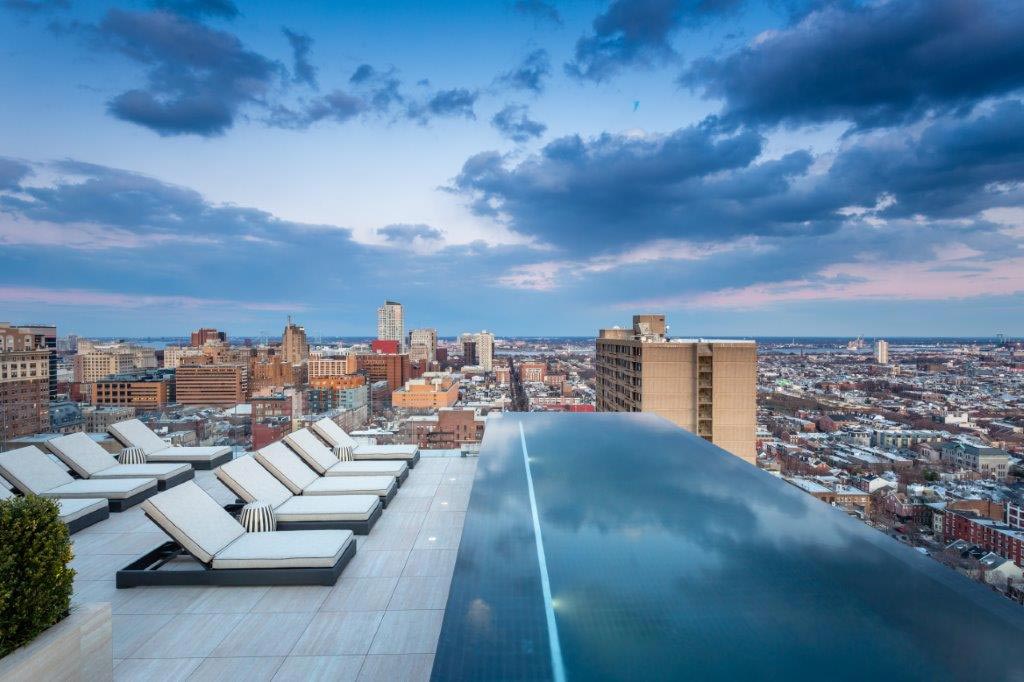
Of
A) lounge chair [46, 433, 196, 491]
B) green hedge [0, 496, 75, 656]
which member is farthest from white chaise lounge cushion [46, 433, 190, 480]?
green hedge [0, 496, 75, 656]

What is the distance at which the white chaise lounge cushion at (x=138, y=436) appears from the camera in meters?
7.59

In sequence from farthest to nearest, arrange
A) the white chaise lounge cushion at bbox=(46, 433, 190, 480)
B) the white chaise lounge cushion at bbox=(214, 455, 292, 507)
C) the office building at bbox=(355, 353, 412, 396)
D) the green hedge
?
1. the office building at bbox=(355, 353, 412, 396)
2. the white chaise lounge cushion at bbox=(46, 433, 190, 480)
3. the white chaise lounge cushion at bbox=(214, 455, 292, 507)
4. the green hedge

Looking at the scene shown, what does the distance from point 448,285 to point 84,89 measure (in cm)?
4551

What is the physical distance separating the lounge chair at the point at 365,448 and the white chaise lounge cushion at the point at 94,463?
1899 millimetres

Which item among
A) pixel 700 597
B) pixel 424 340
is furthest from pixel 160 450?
pixel 424 340

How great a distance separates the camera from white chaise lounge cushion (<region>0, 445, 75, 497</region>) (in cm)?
571

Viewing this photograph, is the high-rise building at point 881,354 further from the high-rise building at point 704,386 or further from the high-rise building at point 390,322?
the high-rise building at point 390,322

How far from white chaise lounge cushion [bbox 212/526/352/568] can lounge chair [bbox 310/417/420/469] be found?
2.95 m

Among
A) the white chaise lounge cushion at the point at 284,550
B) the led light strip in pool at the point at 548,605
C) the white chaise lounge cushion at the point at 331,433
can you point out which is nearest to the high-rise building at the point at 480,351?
the white chaise lounge cushion at the point at 331,433

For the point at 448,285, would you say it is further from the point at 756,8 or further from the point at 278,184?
the point at 756,8

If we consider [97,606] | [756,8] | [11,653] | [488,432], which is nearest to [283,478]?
[488,432]

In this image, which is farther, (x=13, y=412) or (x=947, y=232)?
(x=947, y=232)

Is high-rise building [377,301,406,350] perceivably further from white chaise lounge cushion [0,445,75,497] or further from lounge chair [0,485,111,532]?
lounge chair [0,485,111,532]

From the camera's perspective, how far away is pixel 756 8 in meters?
18.1
